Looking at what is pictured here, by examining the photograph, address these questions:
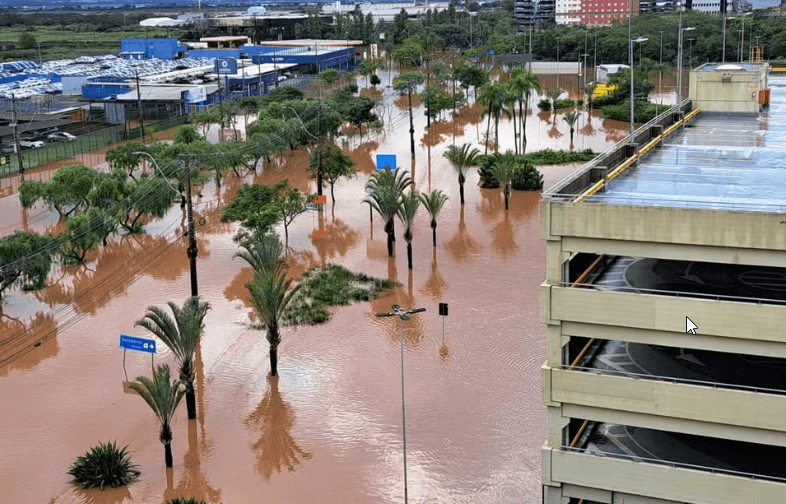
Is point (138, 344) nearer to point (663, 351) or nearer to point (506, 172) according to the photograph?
point (663, 351)

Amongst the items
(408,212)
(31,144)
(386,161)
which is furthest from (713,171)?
(31,144)

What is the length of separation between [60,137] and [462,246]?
44.2 metres

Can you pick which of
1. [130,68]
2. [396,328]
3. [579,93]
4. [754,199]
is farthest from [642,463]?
[130,68]

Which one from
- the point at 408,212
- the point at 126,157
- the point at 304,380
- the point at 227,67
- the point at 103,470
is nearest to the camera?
the point at 103,470

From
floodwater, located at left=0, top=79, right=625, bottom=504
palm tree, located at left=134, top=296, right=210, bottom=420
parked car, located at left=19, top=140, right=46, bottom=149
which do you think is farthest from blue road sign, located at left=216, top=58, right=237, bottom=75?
palm tree, located at left=134, top=296, right=210, bottom=420

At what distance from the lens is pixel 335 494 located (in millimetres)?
27625

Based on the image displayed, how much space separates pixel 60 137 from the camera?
82938 mm

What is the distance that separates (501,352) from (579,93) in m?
75.1

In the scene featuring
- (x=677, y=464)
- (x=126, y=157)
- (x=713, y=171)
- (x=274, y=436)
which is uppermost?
(x=713, y=171)

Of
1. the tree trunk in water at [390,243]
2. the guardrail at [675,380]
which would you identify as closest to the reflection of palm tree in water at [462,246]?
the tree trunk in water at [390,243]

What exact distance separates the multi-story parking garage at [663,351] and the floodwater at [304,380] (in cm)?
543

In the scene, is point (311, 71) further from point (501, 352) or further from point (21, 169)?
point (501, 352)

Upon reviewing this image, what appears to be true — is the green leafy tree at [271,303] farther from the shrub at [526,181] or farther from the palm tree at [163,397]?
the shrub at [526,181]

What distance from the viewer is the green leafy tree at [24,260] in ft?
139
